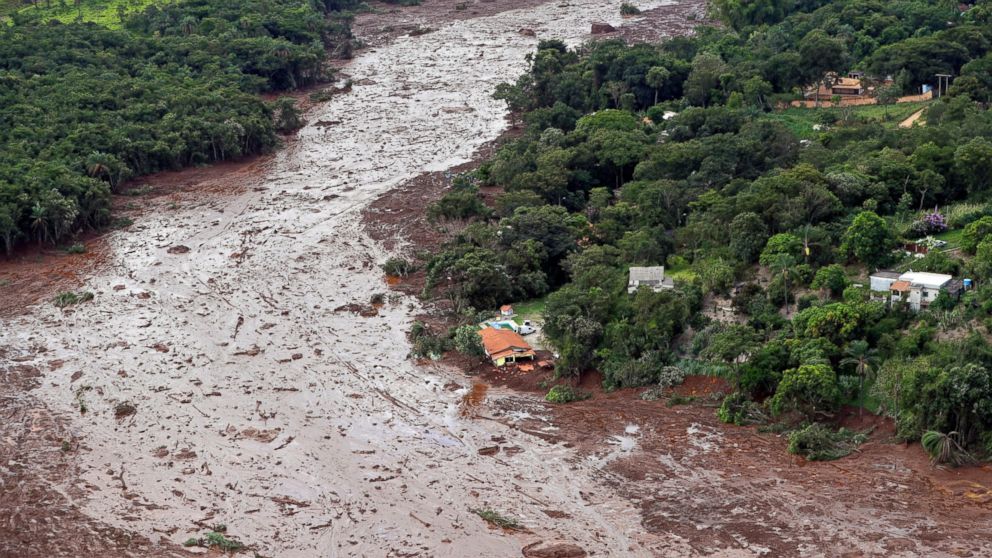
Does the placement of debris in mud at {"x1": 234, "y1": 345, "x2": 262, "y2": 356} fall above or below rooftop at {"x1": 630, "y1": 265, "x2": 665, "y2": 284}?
below

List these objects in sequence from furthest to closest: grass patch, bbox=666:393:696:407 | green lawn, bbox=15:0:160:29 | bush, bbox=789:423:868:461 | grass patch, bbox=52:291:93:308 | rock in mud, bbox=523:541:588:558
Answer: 1. green lawn, bbox=15:0:160:29
2. grass patch, bbox=52:291:93:308
3. grass patch, bbox=666:393:696:407
4. bush, bbox=789:423:868:461
5. rock in mud, bbox=523:541:588:558

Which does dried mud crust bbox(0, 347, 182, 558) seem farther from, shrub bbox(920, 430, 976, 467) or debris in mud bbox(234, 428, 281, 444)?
shrub bbox(920, 430, 976, 467)

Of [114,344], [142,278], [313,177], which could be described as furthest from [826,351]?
[313,177]

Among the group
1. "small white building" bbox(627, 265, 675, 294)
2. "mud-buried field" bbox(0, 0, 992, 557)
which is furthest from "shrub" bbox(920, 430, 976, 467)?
"small white building" bbox(627, 265, 675, 294)

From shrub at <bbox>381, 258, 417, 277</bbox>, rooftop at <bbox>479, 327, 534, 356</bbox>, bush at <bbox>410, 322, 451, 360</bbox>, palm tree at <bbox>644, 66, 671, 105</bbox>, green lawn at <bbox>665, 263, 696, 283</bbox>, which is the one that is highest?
palm tree at <bbox>644, 66, 671, 105</bbox>

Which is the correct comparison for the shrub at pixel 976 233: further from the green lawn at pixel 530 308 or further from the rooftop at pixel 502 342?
the rooftop at pixel 502 342

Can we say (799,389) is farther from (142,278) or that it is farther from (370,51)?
(370,51)

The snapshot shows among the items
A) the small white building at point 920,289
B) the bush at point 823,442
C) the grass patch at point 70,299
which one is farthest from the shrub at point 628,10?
the bush at point 823,442

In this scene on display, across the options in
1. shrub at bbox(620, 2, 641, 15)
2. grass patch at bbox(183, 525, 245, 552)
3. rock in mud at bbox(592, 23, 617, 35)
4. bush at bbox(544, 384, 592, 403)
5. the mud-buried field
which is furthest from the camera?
shrub at bbox(620, 2, 641, 15)
